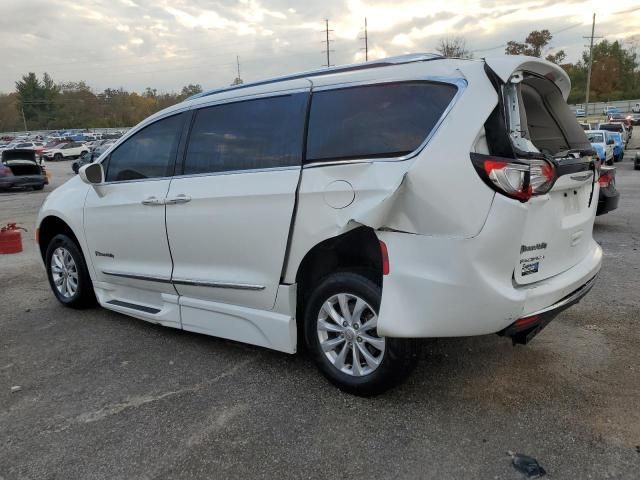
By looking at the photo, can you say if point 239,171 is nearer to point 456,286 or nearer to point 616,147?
point 456,286

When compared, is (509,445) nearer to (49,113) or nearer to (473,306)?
(473,306)

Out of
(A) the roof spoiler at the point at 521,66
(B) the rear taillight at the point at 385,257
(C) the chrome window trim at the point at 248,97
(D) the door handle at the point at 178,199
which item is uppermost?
(A) the roof spoiler at the point at 521,66

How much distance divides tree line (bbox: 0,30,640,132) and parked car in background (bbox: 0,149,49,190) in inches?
2732

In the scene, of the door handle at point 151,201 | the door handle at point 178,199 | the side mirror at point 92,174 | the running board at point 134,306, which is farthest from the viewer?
the side mirror at point 92,174

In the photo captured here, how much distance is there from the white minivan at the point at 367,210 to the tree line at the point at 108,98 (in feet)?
288

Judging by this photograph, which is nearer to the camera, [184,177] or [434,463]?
[434,463]

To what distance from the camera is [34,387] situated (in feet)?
12.2

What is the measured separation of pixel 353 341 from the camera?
3322mm

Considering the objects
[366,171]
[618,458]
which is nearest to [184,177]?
[366,171]

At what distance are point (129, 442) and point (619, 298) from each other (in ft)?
14.6

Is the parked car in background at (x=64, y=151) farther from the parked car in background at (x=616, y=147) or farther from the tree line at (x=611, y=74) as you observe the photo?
the tree line at (x=611, y=74)

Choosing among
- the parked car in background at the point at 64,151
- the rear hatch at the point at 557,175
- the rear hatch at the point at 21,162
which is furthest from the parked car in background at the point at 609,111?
the rear hatch at the point at 557,175

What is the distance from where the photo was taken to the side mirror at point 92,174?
4695mm

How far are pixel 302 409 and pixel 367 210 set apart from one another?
4.19 feet
